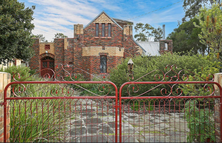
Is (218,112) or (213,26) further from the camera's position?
(213,26)

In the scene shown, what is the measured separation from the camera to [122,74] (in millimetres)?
9375

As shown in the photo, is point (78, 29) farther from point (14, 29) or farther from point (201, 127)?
point (201, 127)

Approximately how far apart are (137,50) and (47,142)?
16304 millimetres

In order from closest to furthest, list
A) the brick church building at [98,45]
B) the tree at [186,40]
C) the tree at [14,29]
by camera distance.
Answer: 1. the tree at [14,29]
2. the brick church building at [98,45]
3. the tree at [186,40]

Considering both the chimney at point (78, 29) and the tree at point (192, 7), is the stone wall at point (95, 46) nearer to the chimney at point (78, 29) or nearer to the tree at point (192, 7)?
the chimney at point (78, 29)

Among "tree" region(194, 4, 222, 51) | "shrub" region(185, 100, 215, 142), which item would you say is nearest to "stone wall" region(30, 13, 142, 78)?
"tree" region(194, 4, 222, 51)

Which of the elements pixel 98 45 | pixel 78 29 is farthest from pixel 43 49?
pixel 98 45

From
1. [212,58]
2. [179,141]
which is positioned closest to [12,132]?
[179,141]

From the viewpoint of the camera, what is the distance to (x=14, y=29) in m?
11.7

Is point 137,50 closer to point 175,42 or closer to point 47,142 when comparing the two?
point 175,42

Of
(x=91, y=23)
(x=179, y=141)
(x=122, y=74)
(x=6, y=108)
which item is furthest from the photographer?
(x=91, y=23)

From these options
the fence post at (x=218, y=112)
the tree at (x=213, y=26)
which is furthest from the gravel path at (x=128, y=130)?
the tree at (x=213, y=26)

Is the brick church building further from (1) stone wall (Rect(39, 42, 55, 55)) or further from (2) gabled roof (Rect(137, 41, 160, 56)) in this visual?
(2) gabled roof (Rect(137, 41, 160, 56))

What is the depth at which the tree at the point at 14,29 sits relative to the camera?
1072 cm
